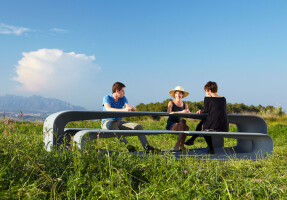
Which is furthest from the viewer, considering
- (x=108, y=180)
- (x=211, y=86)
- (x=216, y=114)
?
(x=211, y=86)

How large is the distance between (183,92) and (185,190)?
3671 millimetres

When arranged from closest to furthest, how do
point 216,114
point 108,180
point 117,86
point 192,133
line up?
1. point 108,180
2. point 192,133
3. point 216,114
4. point 117,86

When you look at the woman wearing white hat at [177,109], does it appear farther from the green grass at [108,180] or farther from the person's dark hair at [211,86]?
the green grass at [108,180]

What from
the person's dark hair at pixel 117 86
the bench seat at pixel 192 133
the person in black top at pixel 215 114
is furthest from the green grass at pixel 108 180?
the person's dark hair at pixel 117 86

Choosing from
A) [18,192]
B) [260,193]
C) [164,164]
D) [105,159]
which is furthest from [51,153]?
[260,193]

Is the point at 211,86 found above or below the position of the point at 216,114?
above

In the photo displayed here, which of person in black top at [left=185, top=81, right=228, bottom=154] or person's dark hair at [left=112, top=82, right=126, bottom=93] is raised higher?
person's dark hair at [left=112, top=82, right=126, bottom=93]

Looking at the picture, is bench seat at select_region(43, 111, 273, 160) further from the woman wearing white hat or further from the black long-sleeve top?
the woman wearing white hat

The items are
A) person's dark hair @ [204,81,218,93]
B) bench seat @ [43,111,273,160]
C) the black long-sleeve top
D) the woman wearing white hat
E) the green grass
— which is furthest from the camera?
the woman wearing white hat

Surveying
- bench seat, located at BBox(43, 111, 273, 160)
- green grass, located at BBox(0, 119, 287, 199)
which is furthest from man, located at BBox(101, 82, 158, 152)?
green grass, located at BBox(0, 119, 287, 199)

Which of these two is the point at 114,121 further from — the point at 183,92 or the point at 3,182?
the point at 3,182

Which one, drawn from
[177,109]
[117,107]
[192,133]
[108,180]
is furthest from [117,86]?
[108,180]

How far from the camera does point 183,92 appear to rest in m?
5.99

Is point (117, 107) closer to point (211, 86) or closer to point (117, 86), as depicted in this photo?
point (117, 86)
